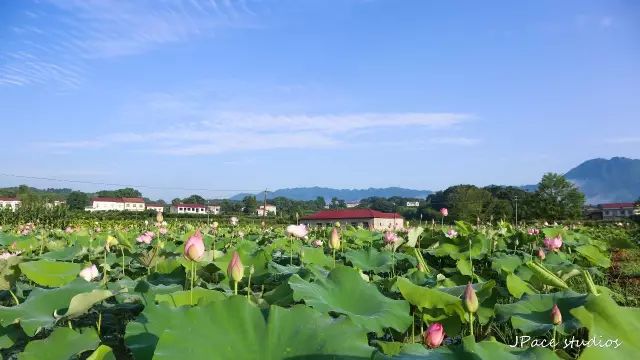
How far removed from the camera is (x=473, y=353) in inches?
37.9

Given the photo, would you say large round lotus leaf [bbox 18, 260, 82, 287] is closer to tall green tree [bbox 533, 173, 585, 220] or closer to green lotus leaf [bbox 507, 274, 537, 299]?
green lotus leaf [bbox 507, 274, 537, 299]

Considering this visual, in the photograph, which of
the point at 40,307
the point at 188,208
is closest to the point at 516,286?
the point at 40,307

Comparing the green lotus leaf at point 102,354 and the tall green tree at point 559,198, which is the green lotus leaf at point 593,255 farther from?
the tall green tree at point 559,198

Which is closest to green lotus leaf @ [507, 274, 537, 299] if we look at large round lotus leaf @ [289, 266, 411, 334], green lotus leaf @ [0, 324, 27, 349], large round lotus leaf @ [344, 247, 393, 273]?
large round lotus leaf @ [289, 266, 411, 334]

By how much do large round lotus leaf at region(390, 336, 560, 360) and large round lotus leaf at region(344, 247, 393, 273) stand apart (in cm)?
178

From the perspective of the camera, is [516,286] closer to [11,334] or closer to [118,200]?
[11,334]

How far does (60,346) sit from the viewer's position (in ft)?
4.21

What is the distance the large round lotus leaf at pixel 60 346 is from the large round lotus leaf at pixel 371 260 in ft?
5.57

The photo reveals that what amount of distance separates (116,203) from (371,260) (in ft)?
286

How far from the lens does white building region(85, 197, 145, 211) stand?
80.7 m

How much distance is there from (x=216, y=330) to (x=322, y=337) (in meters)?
0.21

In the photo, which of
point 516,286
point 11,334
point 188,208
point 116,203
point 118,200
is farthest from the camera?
point 118,200

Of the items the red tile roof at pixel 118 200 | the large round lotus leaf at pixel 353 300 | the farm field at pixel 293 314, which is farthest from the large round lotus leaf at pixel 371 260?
the red tile roof at pixel 118 200

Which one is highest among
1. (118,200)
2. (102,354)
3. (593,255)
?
(118,200)
